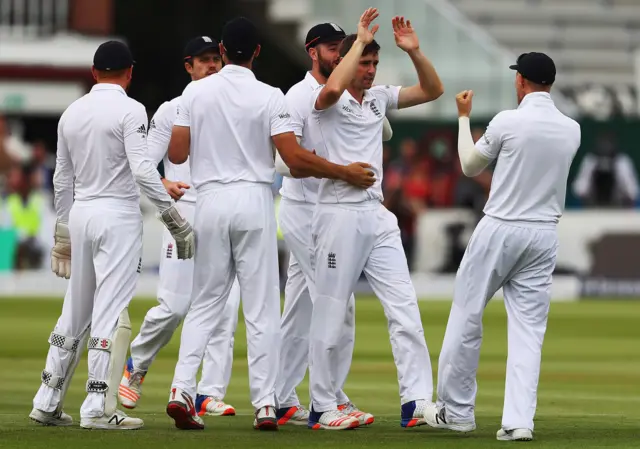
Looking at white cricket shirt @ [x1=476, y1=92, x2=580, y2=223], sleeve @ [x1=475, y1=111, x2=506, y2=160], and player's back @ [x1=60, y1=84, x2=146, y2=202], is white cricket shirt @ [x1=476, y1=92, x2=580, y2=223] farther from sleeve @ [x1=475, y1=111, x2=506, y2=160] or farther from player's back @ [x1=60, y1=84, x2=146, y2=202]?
player's back @ [x1=60, y1=84, x2=146, y2=202]

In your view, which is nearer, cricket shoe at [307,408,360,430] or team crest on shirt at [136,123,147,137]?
team crest on shirt at [136,123,147,137]

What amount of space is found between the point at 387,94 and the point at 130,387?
8.03ft

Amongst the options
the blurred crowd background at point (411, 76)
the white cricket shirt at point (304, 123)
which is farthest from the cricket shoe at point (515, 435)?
the blurred crowd background at point (411, 76)

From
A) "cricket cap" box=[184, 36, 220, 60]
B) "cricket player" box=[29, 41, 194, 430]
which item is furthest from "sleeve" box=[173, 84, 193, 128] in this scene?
"cricket cap" box=[184, 36, 220, 60]

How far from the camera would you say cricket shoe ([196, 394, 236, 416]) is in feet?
31.0

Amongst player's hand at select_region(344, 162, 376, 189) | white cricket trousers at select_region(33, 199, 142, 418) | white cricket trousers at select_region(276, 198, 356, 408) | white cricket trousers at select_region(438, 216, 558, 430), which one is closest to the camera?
white cricket trousers at select_region(438, 216, 558, 430)

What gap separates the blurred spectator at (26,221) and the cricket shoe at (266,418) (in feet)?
48.4

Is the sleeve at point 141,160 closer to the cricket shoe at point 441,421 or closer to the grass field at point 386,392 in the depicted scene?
the grass field at point 386,392

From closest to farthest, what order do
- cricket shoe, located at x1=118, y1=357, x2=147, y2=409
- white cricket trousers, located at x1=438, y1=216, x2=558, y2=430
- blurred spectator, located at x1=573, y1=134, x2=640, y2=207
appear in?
white cricket trousers, located at x1=438, y1=216, x2=558, y2=430, cricket shoe, located at x1=118, y1=357, x2=147, y2=409, blurred spectator, located at x1=573, y1=134, x2=640, y2=207

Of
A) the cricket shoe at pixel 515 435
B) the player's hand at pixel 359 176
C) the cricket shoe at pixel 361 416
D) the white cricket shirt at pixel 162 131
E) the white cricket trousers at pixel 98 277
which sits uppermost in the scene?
the white cricket shirt at pixel 162 131

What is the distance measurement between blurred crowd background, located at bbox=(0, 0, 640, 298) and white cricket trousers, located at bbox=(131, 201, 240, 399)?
1259cm

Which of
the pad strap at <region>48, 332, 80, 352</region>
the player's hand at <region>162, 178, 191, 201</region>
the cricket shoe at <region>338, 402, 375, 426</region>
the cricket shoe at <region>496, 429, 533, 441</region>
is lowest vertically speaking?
the cricket shoe at <region>338, 402, 375, 426</region>

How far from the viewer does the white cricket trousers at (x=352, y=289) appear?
28.5 ft

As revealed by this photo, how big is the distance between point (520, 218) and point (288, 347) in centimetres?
173
